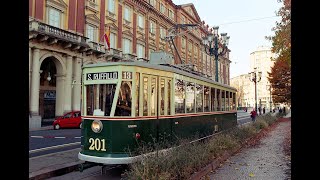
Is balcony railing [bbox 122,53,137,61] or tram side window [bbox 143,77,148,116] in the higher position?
balcony railing [bbox 122,53,137,61]

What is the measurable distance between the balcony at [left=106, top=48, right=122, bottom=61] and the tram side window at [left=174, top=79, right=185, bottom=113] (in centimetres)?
2296

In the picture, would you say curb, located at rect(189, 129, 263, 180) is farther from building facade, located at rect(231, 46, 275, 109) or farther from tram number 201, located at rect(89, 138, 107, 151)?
building facade, located at rect(231, 46, 275, 109)

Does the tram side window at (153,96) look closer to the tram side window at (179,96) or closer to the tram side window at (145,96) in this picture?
the tram side window at (145,96)

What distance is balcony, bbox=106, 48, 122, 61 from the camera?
31.9 meters

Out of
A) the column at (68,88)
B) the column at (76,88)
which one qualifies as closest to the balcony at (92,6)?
the column at (76,88)

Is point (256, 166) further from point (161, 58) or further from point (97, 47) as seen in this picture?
point (97, 47)

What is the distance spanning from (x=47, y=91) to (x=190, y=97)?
22.3 meters

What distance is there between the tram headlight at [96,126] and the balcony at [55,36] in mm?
17990

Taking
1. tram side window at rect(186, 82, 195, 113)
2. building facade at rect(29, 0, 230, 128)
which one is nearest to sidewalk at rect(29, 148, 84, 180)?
tram side window at rect(186, 82, 195, 113)

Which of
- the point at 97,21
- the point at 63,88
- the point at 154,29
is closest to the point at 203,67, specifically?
the point at 154,29

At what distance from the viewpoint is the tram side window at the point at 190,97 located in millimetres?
10273

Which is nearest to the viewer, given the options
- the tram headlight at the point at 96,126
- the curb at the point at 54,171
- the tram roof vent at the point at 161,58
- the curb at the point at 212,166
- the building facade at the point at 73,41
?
the curb at the point at 212,166

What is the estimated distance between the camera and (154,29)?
4228 centimetres
